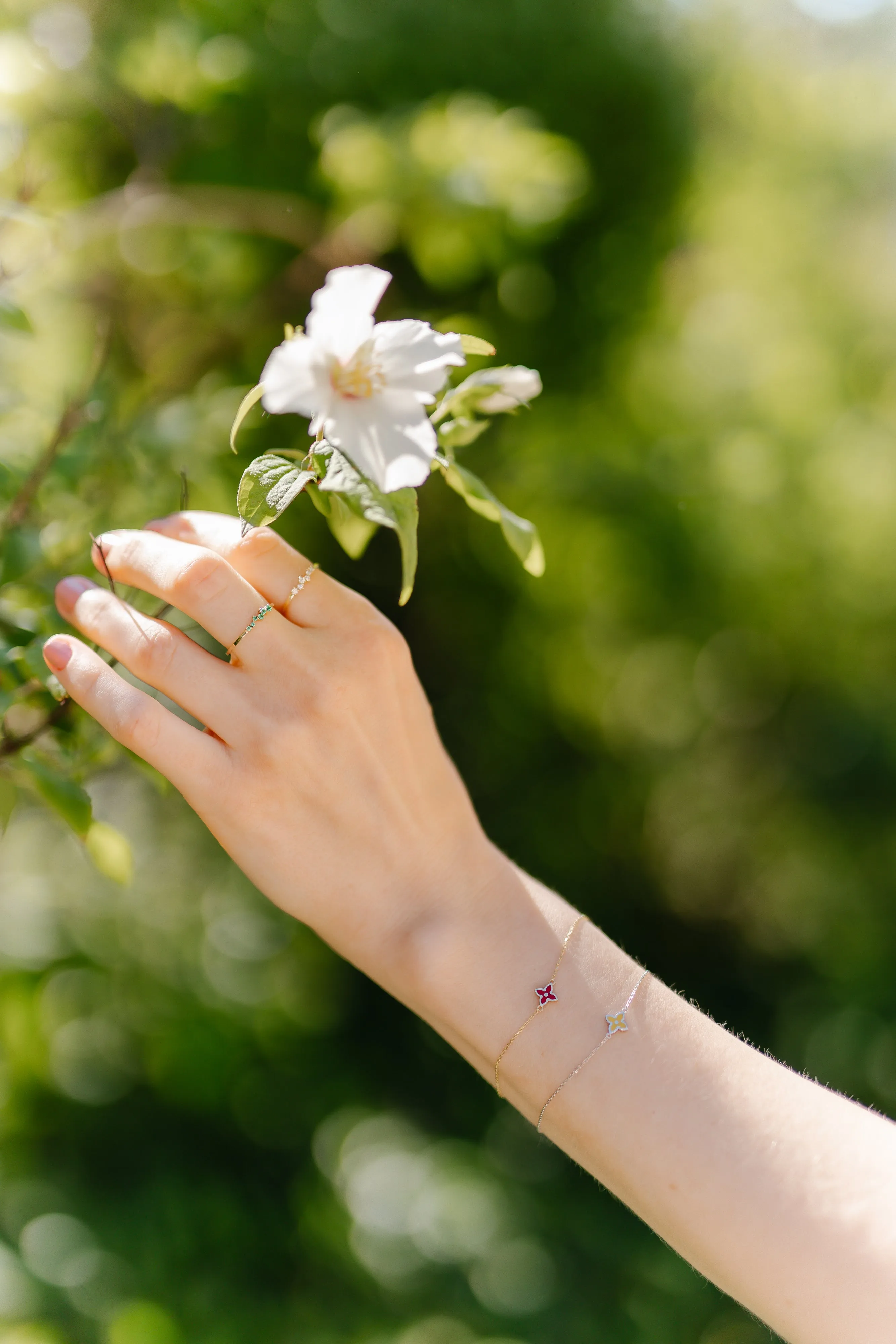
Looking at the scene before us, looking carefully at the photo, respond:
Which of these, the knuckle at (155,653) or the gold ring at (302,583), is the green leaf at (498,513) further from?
the knuckle at (155,653)

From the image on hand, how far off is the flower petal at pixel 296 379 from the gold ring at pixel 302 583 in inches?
8.0

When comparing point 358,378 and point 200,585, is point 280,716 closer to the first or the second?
point 200,585

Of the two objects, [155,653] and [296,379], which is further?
[155,653]

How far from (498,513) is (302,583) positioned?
0.17m

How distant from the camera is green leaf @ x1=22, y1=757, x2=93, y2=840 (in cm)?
70

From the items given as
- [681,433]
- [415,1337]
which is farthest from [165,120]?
[415,1337]

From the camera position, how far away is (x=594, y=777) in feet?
8.14

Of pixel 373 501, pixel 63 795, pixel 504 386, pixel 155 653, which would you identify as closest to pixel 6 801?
pixel 63 795

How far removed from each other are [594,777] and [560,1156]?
0.97 metres

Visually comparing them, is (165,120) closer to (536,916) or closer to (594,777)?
(536,916)

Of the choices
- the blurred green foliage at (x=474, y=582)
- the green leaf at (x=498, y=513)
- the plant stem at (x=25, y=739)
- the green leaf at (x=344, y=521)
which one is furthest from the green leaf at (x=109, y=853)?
the green leaf at (x=498, y=513)

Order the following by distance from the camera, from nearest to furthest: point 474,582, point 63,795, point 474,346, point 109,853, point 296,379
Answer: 1. point 296,379
2. point 474,346
3. point 63,795
4. point 109,853
5. point 474,582

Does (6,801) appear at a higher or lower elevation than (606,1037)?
lower

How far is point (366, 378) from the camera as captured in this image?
546mm
